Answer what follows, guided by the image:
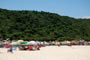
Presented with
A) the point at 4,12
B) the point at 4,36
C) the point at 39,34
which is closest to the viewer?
the point at 4,36

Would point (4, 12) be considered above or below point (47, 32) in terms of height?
above

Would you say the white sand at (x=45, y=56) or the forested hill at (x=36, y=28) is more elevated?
the white sand at (x=45, y=56)

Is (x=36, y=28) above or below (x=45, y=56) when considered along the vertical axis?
below

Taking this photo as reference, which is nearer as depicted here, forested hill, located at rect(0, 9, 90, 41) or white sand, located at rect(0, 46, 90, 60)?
white sand, located at rect(0, 46, 90, 60)

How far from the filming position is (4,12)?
77750mm

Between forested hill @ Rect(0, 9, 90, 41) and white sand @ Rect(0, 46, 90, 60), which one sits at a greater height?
white sand @ Rect(0, 46, 90, 60)

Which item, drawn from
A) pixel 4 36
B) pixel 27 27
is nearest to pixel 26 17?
pixel 27 27

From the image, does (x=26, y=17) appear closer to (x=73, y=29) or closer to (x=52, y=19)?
(x=52, y=19)

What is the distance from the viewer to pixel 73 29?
219ft

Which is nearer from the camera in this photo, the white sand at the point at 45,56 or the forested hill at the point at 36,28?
the white sand at the point at 45,56

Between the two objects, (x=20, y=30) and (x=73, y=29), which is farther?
(x=73, y=29)

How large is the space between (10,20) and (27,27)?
352 inches

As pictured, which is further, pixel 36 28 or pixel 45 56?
pixel 36 28

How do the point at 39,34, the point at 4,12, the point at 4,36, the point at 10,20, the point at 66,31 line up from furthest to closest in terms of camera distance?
the point at 4,12
the point at 10,20
the point at 66,31
the point at 39,34
the point at 4,36
